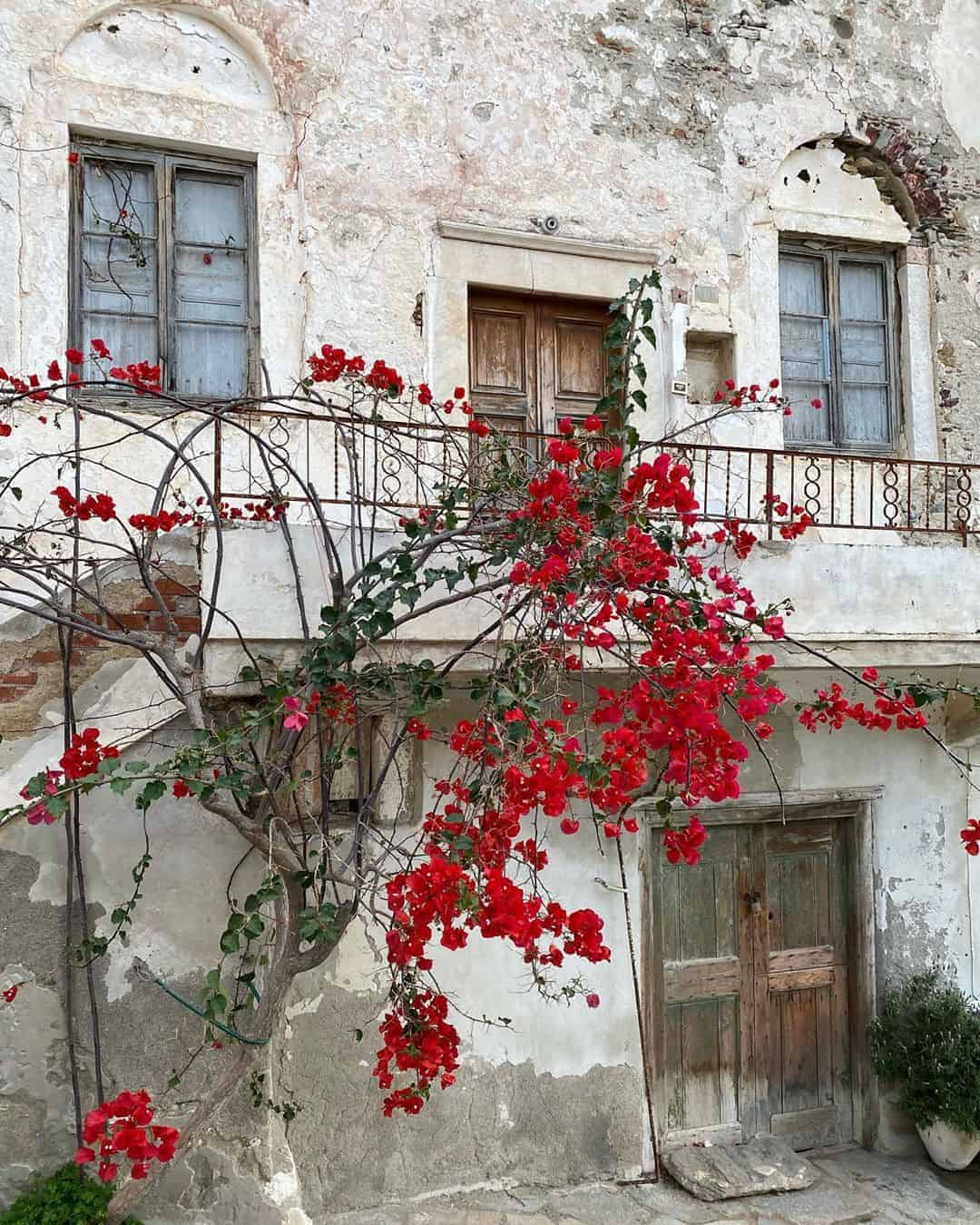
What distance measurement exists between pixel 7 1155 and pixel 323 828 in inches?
71.9

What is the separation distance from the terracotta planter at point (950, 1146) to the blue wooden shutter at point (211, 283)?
223 inches

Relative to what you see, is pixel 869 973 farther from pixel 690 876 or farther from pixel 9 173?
pixel 9 173

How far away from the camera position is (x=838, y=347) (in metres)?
7.16

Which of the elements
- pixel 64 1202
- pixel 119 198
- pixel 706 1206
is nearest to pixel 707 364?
pixel 119 198

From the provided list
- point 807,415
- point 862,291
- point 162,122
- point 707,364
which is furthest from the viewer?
point 862,291

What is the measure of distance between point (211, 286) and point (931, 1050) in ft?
19.0

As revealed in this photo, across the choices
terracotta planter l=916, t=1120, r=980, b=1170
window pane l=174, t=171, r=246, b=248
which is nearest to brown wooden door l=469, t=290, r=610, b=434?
window pane l=174, t=171, r=246, b=248

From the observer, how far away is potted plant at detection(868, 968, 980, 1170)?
5.98m

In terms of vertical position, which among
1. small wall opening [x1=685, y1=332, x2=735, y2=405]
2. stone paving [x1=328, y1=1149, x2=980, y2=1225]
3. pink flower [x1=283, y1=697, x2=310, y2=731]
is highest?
small wall opening [x1=685, y1=332, x2=735, y2=405]

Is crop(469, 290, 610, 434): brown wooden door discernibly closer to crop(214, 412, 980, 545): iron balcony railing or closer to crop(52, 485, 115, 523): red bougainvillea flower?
crop(214, 412, 980, 545): iron balcony railing

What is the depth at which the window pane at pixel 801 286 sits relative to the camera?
7098 millimetres

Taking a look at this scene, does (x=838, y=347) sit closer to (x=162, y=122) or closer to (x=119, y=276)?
(x=162, y=122)

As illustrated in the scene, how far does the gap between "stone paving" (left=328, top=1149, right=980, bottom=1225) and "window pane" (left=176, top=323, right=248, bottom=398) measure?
4.26m

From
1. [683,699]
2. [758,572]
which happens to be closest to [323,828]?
[683,699]
